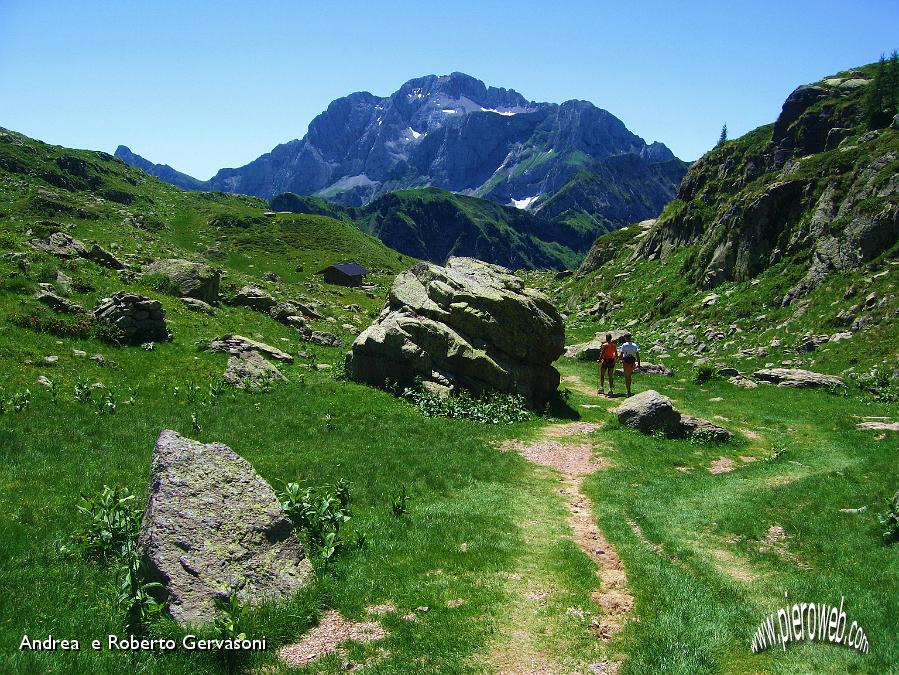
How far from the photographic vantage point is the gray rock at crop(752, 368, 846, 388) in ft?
111

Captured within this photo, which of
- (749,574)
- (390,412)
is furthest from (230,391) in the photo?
(749,574)

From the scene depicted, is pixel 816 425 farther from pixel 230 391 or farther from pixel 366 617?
pixel 230 391

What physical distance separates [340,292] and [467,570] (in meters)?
80.6

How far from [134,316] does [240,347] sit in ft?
19.8

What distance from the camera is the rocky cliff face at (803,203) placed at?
149 ft

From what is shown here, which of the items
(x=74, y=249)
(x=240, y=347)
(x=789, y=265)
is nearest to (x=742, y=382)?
(x=789, y=265)

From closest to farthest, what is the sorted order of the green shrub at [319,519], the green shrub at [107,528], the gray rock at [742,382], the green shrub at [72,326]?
the green shrub at [107,528], the green shrub at [319,519], the green shrub at [72,326], the gray rock at [742,382]

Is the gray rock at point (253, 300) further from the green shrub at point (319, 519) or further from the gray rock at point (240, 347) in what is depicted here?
the green shrub at point (319, 519)

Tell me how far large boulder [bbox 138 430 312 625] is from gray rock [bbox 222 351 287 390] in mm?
15234

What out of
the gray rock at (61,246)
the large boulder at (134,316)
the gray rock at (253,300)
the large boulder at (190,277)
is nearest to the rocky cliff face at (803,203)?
the gray rock at (253,300)

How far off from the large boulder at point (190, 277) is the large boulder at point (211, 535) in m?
33.5

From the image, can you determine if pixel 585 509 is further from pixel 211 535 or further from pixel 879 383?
pixel 879 383

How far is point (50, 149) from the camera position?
563ft

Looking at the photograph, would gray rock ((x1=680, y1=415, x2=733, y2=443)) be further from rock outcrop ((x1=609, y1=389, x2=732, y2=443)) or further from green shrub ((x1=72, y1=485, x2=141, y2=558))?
green shrub ((x1=72, y1=485, x2=141, y2=558))
